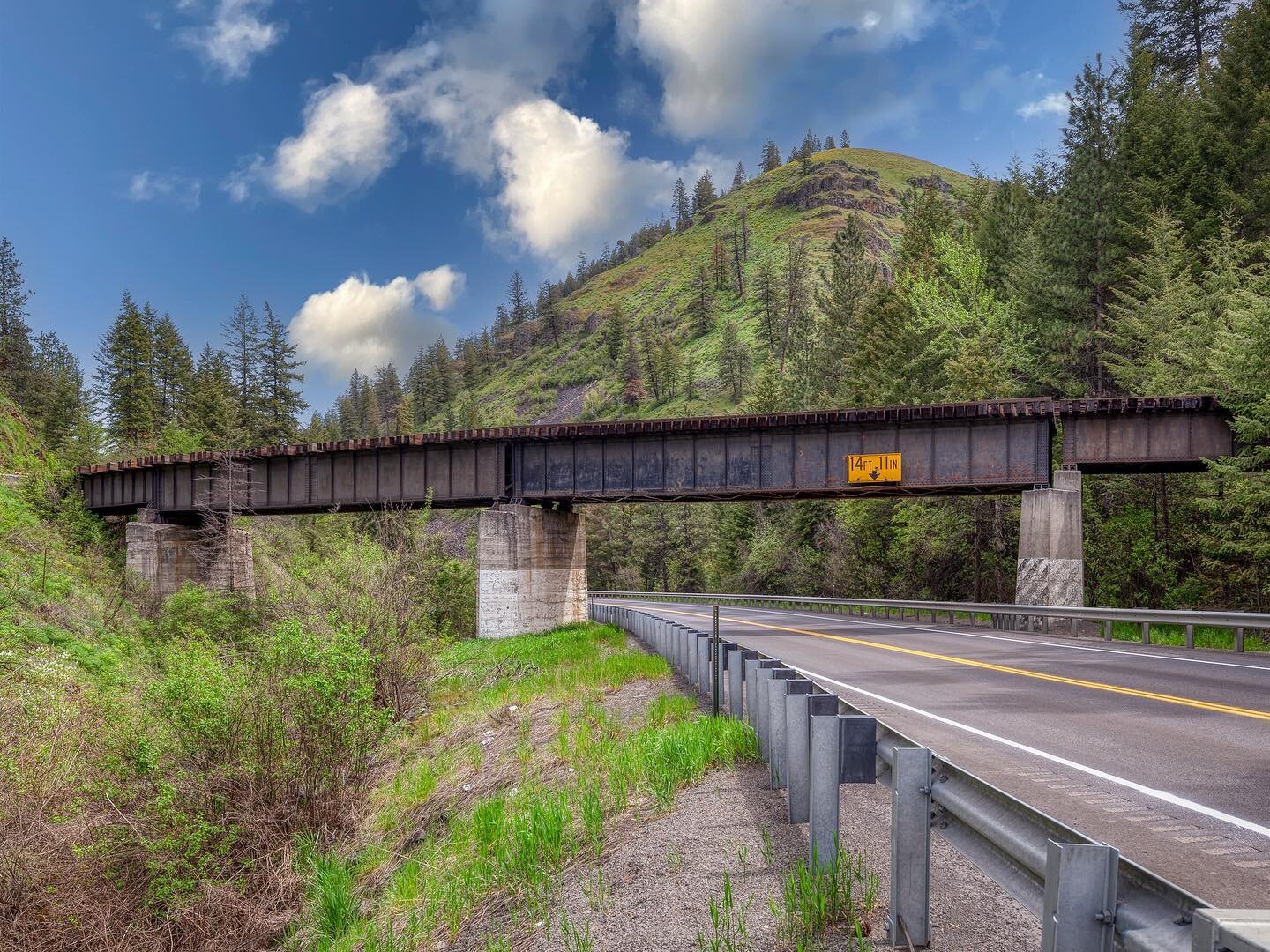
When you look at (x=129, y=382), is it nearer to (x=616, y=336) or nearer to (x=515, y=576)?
(x=515, y=576)

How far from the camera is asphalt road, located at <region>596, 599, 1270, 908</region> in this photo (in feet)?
18.1

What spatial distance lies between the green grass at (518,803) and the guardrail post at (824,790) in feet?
4.62

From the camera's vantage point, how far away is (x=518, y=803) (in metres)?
8.27

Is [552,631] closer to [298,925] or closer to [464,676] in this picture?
[464,676]

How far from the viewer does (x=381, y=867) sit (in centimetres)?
841

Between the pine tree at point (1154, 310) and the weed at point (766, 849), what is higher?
the pine tree at point (1154, 310)

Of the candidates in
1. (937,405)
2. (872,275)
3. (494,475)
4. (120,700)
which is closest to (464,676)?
(120,700)

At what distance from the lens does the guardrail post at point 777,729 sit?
6.47 meters

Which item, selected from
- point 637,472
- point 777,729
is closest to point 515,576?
point 637,472

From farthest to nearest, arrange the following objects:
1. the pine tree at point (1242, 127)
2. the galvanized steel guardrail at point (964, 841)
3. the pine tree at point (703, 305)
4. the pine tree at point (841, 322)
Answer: the pine tree at point (703, 305) < the pine tree at point (841, 322) < the pine tree at point (1242, 127) < the galvanized steel guardrail at point (964, 841)

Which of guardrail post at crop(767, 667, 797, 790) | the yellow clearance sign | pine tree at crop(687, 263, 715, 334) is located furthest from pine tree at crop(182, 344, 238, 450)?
pine tree at crop(687, 263, 715, 334)

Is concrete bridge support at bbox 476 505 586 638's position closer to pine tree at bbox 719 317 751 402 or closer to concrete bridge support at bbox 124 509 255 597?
concrete bridge support at bbox 124 509 255 597

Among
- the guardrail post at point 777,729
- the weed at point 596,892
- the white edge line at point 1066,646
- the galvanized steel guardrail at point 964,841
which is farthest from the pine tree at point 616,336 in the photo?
the weed at point 596,892

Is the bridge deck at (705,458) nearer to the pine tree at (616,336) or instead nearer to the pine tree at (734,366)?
the pine tree at (734,366)
